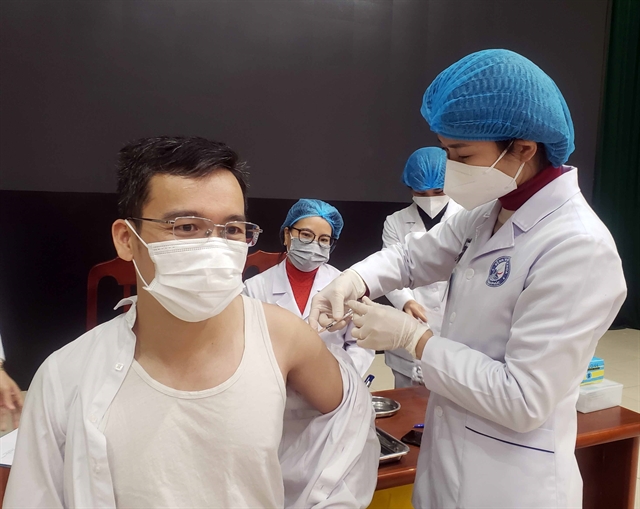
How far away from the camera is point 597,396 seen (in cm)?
181

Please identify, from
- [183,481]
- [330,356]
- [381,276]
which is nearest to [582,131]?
[381,276]

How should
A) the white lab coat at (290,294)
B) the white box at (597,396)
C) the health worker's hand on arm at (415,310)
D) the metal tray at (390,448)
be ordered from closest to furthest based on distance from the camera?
1. the metal tray at (390,448)
2. the white box at (597,396)
3. the health worker's hand on arm at (415,310)
4. the white lab coat at (290,294)

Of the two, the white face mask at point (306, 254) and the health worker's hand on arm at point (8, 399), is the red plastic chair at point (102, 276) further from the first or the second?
the health worker's hand on arm at point (8, 399)

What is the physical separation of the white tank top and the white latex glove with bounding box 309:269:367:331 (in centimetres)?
42

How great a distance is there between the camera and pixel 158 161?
42.0 inches

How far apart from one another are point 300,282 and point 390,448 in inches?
44.1

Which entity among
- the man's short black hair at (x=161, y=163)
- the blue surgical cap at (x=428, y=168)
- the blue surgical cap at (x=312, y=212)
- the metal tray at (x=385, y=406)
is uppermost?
the man's short black hair at (x=161, y=163)

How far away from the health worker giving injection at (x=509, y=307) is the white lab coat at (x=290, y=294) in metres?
0.98

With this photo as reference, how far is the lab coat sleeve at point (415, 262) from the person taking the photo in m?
1.49

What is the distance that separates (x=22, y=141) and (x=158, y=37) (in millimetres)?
1077

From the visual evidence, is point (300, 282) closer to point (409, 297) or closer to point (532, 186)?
point (409, 297)

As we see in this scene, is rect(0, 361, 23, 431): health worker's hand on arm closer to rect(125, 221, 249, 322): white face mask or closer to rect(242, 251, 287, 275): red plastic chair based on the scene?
rect(125, 221, 249, 322): white face mask

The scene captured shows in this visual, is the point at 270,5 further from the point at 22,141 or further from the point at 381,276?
the point at 381,276

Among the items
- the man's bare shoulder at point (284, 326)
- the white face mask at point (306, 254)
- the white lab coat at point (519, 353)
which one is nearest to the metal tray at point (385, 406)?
the white lab coat at point (519, 353)
